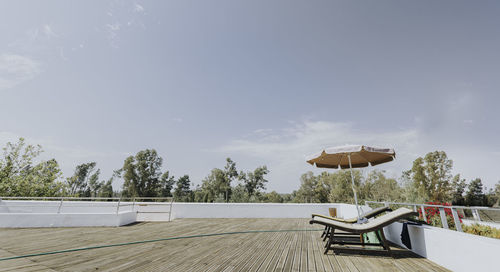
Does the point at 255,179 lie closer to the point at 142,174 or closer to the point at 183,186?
the point at 142,174

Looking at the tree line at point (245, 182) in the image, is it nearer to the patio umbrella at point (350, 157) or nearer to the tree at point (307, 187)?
the tree at point (307, 187)

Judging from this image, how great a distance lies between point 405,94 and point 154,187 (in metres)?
43.5

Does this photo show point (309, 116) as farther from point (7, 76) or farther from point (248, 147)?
point (7, 76)

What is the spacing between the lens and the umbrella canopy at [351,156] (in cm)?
395

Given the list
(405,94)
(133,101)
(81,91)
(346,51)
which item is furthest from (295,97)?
(81,91)

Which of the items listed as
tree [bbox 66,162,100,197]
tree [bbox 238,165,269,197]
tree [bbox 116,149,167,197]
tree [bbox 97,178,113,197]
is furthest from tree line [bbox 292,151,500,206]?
tree [bbox 66,162,100,197]

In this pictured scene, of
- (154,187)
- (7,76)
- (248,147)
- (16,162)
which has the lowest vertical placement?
(154,187)

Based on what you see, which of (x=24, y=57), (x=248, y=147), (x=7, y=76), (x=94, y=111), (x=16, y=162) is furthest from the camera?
(x=248, y=147)

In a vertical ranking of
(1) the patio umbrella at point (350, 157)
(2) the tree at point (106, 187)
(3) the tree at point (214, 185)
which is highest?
A: (1) the patio umbrella at point (350, 157)

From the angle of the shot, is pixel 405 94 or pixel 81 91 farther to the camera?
pixel 81 91

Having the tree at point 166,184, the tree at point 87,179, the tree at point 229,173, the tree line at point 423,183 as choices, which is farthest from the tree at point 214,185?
the tree at point 87,179

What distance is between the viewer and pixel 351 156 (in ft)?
16.0

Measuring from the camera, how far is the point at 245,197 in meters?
17.7

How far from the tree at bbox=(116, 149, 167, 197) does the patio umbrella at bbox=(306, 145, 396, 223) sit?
4104 cm
